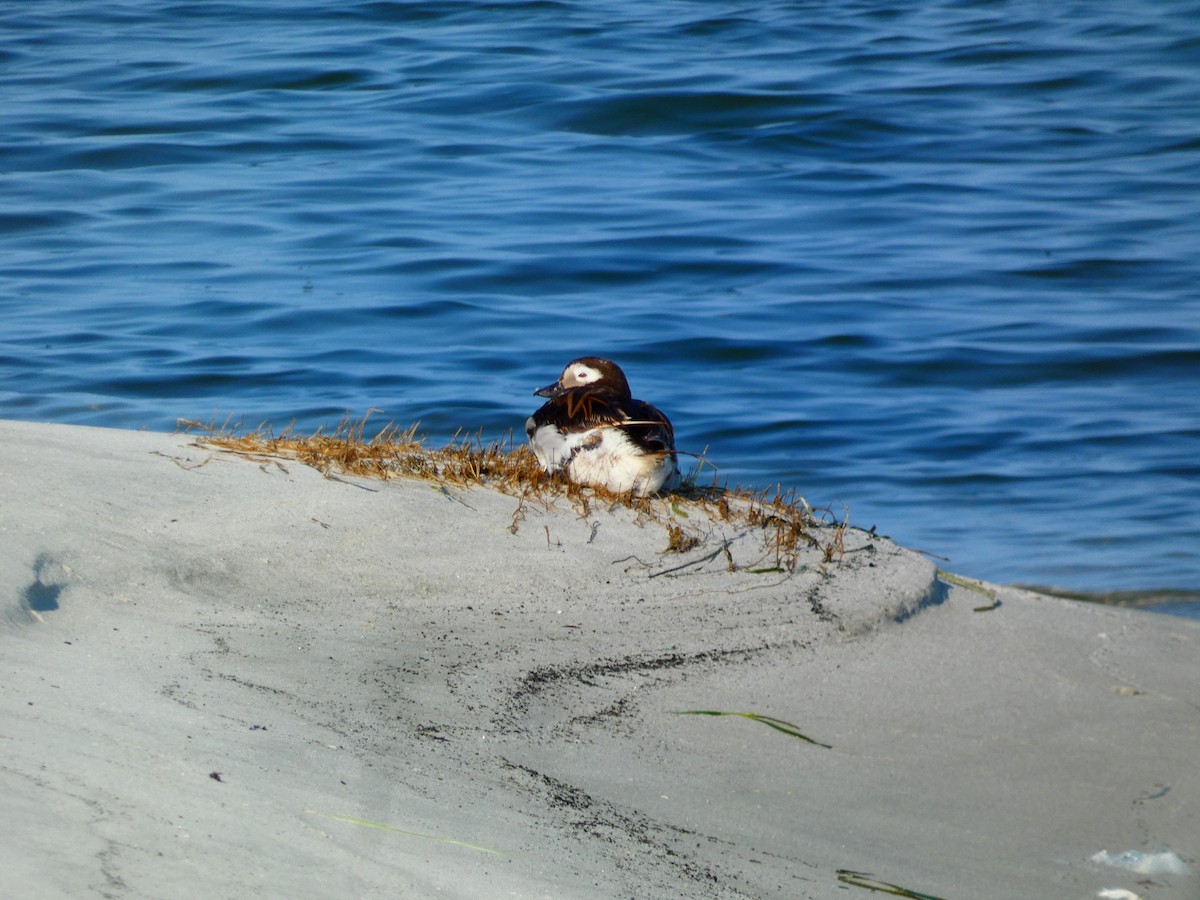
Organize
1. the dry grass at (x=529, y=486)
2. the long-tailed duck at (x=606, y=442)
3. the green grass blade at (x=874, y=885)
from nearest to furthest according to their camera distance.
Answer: the green grass blade at (x=874, y=885) → the dry grass at (x=529, y=486) → the long-tailed duck at (x=606, y=442)

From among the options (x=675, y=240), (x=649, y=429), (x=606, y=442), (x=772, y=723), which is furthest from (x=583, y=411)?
(x=675, y=240)

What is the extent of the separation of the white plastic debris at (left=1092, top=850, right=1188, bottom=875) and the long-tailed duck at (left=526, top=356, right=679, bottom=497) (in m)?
2.34

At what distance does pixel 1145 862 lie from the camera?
395 centimetres

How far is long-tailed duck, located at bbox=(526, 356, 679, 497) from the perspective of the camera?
5.60 meters

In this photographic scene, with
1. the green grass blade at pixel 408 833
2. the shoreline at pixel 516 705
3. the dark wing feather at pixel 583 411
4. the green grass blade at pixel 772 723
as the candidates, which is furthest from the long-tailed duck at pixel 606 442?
the green grass blade at pixel 408 833

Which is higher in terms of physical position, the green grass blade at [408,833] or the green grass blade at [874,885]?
the green grass blade at [408,833]

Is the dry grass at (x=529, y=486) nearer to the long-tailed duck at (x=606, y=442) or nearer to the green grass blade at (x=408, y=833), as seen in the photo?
the long-tailed duck at (x=606, y=442)

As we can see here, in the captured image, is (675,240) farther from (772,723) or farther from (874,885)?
(874,885)

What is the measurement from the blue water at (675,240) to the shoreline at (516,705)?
301cm

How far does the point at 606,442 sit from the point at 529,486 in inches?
14.7

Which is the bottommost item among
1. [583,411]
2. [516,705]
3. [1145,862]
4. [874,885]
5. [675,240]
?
[1145,862]

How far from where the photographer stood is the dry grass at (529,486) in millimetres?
5410

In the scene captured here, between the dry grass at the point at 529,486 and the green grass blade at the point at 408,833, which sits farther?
the dry grass at the point at 529,486

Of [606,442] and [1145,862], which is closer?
[1145,862]
